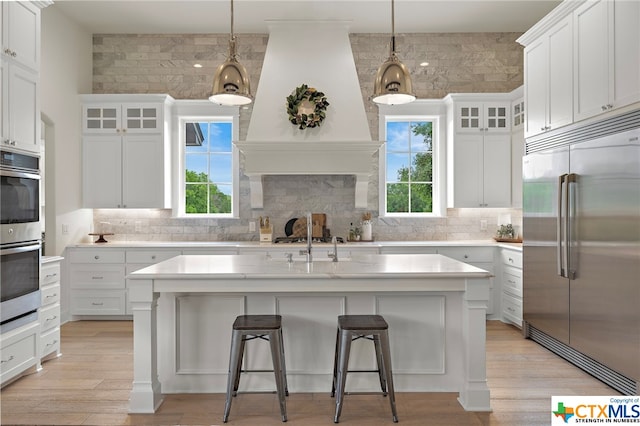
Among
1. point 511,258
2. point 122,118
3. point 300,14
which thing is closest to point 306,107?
point 300,14

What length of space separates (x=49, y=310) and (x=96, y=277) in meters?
1.36

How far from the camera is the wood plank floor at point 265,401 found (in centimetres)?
283

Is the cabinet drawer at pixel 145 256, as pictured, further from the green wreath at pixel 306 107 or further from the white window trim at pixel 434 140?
the white window trim at pixel 434 140

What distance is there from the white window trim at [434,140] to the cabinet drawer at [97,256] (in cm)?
312

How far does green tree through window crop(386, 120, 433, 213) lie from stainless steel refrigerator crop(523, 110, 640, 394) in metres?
1.73

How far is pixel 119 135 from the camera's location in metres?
5.59

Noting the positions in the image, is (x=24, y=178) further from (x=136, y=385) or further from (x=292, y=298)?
(x=292, y=298)

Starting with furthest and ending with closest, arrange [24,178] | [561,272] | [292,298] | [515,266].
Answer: [515,266]
[561,272]
[24,178]
[292,298]

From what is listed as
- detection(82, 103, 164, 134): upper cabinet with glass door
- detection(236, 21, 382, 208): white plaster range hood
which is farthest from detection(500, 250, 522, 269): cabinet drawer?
detection(82, 103, 164, 134): upper cabinet with glass door

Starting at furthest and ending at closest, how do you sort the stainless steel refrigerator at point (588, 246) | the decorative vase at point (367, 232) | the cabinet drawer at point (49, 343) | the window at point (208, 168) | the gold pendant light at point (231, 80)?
1. the window at point (208, 168)
2. the decorative vase at point (367, 232)
3. the cabinet drawer at point (49, 343)
4. the gold pendant light at point (231, 80)
5. the stainless steel refrigerator at point (588, 246)

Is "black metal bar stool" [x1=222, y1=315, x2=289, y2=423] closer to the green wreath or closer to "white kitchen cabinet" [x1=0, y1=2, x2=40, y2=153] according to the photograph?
"white kitchen cabinet" [x1=0, y1=2, x2=40, y2=153]

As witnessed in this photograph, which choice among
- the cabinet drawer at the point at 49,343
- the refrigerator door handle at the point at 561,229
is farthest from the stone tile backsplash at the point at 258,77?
the refrigerator door handle at the point at 561,229

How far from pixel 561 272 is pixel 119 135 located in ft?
16.1

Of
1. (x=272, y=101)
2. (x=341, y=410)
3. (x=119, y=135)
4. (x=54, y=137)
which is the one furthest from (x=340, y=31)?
(x=341, y=410)
